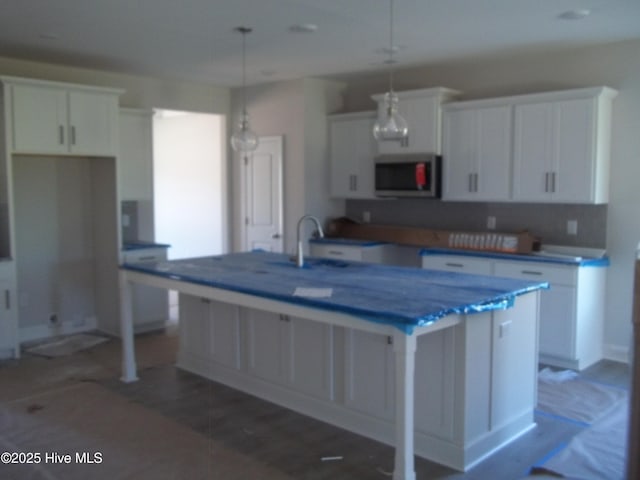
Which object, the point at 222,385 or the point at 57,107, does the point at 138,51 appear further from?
the point at 222,385

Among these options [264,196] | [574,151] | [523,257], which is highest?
[574,151]

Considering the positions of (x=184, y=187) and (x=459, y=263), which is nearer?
(x=459, y=263)

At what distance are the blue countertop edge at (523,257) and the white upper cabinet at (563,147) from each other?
49 centimetres

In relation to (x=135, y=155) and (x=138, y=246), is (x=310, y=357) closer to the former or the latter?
(x=138, y=246)

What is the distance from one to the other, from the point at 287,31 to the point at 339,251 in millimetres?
2561

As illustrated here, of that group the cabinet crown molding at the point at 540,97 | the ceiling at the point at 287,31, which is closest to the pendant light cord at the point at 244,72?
the ceiling at the point at 287,31

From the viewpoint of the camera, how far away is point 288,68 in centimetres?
612

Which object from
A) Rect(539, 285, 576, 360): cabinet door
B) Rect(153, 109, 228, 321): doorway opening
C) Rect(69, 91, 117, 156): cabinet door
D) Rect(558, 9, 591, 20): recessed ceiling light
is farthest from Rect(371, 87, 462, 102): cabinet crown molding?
Rect(153, 109, 228, 321): doorway opening

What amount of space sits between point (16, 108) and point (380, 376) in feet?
12.4

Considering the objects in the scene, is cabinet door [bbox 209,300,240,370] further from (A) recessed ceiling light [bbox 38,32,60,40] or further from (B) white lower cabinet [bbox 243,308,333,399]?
(A) recessed ceiling light [bbox 38,32,60,40]

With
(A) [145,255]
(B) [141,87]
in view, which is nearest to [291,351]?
(A) [145,255]

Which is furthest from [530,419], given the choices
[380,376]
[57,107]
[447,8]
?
[57,107]

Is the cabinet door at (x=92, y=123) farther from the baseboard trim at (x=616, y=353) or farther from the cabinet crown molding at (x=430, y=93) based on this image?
the baseboard trim at (x=616, y=353)

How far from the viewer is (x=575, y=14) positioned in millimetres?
4145
